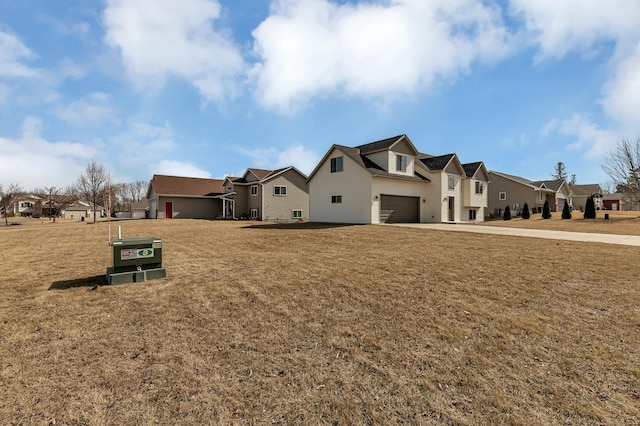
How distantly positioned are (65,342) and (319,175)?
886 inches

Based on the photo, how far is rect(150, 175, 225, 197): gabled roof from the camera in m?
35.5

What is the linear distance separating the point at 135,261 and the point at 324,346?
193 inches

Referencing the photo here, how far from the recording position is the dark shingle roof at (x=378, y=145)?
2317cm

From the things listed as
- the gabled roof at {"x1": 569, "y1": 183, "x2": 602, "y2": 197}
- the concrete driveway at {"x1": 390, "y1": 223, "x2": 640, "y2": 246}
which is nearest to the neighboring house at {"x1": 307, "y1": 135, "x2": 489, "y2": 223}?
the concrete driveway at {"x1": 390, "y1": 223, "x2": 640, "y2": 246}

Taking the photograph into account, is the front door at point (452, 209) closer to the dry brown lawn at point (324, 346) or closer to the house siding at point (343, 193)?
the house siding at point (343, 193)

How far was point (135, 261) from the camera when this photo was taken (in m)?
6.52

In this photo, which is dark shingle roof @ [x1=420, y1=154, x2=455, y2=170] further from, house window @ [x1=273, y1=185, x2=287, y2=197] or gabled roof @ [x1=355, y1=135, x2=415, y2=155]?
house window @ [x1=273, y1=185, x2=287, y2=197]

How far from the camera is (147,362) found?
3.50m

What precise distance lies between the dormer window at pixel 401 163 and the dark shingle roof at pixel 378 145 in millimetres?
1293

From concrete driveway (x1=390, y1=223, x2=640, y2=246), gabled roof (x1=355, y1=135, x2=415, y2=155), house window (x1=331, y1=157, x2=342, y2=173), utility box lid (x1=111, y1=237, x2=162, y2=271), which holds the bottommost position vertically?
concrete driveway (x1=390, y1=223, x2=640, y2=246)

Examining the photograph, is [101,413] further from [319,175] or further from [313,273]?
[319,175]

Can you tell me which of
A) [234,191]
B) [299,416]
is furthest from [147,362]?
[234,191]

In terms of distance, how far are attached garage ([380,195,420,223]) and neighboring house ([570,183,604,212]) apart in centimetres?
4585

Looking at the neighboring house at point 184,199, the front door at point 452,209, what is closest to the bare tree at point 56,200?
the neighboring house at point 184,199
